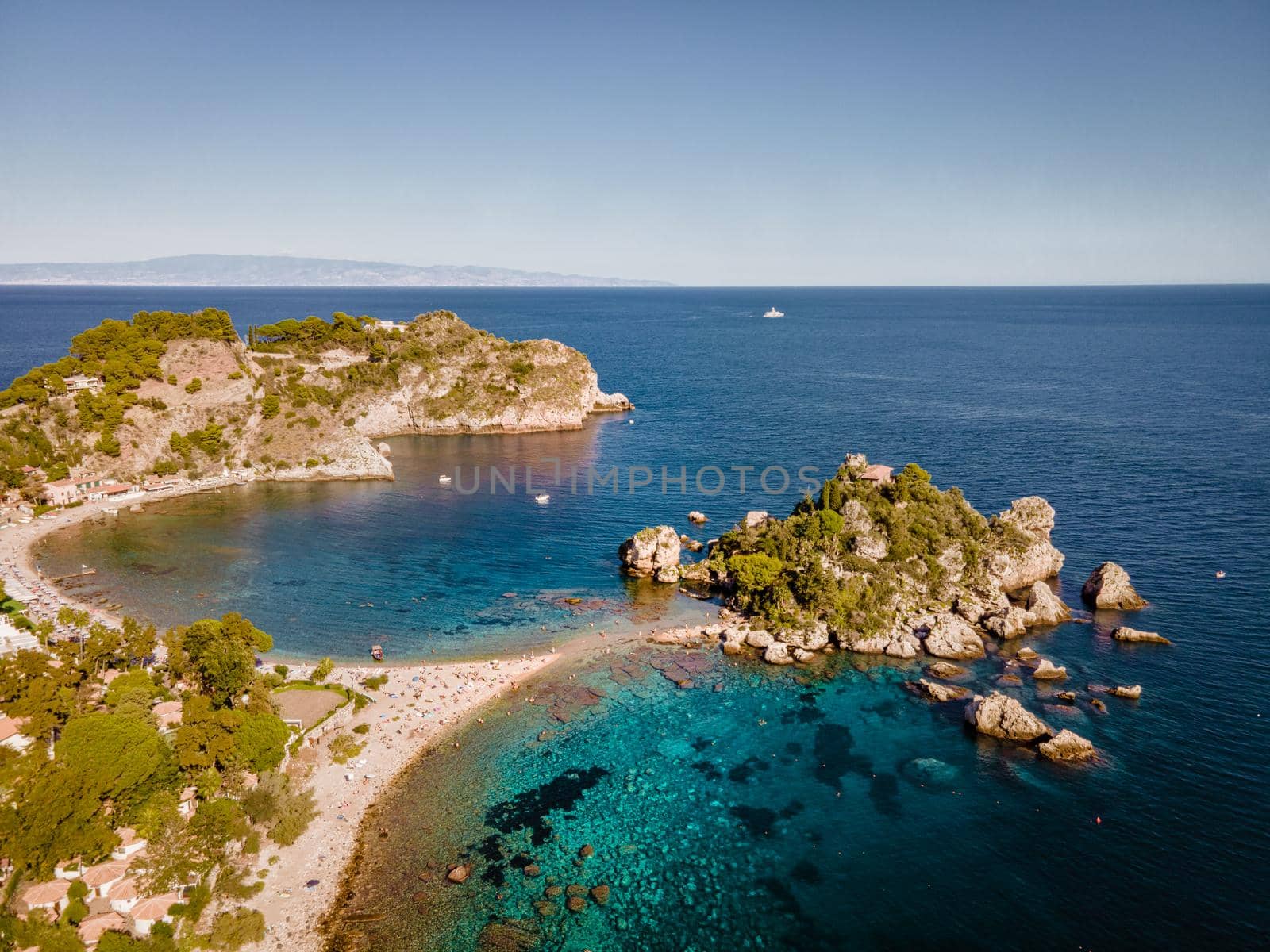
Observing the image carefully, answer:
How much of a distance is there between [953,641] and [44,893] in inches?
2400

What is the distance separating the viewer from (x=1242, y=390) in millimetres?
149000

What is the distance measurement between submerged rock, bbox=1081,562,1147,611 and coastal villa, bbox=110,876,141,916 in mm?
73668

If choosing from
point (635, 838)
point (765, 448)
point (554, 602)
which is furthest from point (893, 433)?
point (635, 838)

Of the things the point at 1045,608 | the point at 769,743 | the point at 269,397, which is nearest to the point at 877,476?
the point at 1045,608

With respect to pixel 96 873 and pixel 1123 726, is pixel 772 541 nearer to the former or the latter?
pixel 1123 726

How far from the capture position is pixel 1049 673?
5425 centimetres

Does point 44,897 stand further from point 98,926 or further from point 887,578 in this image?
point 887,578

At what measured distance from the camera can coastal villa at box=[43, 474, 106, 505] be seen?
90.8 m

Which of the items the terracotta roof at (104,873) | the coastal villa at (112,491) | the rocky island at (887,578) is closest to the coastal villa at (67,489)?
the coastal villa at (112,491)

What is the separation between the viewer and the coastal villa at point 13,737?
41.2 metres

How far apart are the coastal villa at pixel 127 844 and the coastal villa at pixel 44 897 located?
237 cm

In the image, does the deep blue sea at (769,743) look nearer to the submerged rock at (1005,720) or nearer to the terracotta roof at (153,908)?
the submerged rock at (1005,720)

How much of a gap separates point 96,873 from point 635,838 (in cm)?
2689

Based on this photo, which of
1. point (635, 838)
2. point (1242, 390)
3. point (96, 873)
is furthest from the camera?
point (1242, 390)
